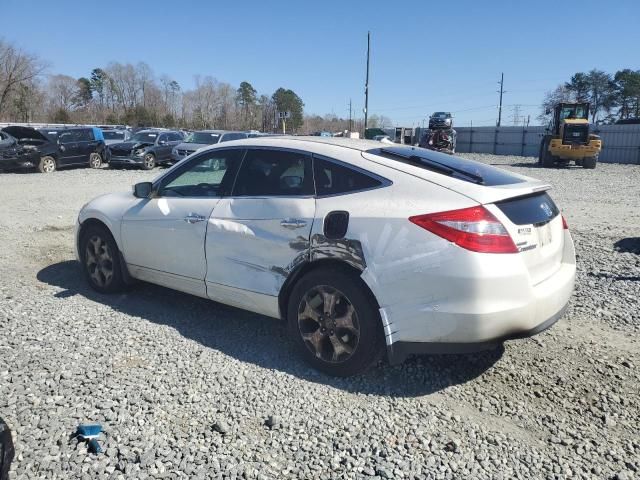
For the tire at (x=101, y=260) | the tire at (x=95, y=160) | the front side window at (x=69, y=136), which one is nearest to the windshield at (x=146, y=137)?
the tire at (x=95, y=160)

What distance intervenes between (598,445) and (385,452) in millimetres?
1216

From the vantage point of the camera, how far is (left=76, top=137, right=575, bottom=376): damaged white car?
3146 millimetres

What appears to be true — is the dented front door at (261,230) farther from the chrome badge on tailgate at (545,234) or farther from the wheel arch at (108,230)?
the chrome badge on tailgate at (545,234)

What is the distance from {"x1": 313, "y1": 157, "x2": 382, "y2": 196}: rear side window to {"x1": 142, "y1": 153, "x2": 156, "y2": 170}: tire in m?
19.8

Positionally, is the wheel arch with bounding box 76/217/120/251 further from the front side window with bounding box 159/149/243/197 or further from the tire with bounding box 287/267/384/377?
the tire with bounding box 287/267/384/377

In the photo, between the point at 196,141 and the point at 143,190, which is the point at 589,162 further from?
the point at 143,190

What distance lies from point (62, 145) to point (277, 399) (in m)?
20.9

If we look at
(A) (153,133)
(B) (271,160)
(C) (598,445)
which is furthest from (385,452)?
(A) (153,133)

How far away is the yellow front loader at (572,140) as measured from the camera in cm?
2458

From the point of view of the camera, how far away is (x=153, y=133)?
23.7m

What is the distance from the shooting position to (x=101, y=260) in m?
5.27

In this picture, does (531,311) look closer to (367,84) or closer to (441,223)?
(441,223)

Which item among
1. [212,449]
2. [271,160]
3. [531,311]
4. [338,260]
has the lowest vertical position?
[212,449]

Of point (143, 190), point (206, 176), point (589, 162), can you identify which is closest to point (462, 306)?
→ point (206, 176)
